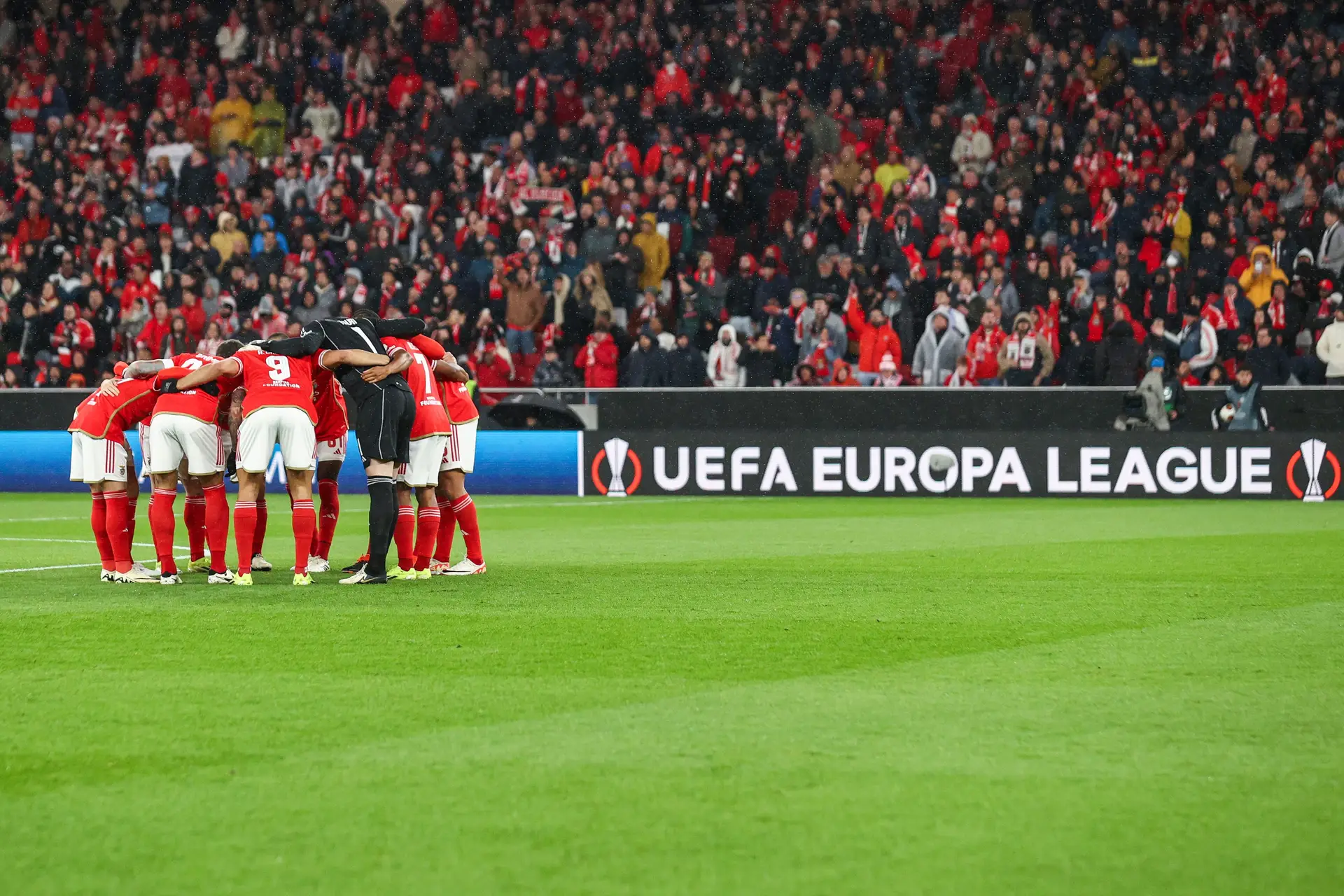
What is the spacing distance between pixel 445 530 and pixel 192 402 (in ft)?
6.34

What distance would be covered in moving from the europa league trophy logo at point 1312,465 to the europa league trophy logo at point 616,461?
28.8 ft

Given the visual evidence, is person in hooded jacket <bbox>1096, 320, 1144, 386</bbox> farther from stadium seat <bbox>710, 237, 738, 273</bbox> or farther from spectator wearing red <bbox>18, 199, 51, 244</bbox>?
spectator wearing red <bbox>18, 199, 51, 244</bbox>

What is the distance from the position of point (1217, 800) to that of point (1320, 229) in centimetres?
1921

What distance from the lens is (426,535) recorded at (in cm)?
1154

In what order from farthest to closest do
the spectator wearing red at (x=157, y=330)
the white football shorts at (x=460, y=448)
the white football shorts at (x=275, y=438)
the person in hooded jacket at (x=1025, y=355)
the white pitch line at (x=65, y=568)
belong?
the spectator wearing red at (x=157, y=330), the person in hooded jacket at (x=1025, y=355), the white pitch line at (x=65, y=568), the white football shorts at (x=460, y=448), the white football shorts at (x=275, y=438)

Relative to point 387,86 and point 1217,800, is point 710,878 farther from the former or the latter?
point 387,86

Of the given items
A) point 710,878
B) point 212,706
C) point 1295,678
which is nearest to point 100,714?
point 212,706

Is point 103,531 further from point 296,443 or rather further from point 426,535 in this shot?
point 426,535

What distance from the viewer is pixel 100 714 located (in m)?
6.32

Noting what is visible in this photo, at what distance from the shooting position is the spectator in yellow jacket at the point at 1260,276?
22.1m

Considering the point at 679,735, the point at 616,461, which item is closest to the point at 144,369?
the point at 679,735

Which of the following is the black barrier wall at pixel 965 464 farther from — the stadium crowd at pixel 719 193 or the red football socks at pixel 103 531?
the red football socks at pixel 103 531

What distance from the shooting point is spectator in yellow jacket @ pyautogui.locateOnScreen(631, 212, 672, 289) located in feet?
82.1

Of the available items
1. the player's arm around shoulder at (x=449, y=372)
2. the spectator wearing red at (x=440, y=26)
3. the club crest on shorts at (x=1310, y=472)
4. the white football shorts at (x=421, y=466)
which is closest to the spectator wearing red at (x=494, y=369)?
the spectator wearing red at (x=440, y=26)
